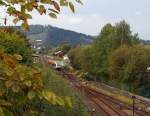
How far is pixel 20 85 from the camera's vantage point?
3225 mm

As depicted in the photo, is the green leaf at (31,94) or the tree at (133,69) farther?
the tree at (133,69)

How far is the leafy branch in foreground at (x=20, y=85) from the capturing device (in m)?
3.14

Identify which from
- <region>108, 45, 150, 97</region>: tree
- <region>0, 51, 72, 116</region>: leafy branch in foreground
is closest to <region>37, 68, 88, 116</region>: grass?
<region>0, 51, 72, 116</region>: leafy branch in foreground

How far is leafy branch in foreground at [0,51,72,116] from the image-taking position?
314 centimetres

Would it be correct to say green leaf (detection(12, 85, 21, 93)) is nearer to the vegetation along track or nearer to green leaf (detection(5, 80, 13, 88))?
green leaf (detection(5, 80, 13, 88))

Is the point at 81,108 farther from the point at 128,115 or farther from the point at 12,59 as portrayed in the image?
the point at 12,59

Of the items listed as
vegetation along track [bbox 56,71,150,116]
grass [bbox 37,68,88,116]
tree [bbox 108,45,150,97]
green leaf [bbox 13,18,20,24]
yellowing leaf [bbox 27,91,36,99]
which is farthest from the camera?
tree [bbox 108,45,150,97]

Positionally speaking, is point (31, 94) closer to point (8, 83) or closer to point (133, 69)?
point (8, 83)

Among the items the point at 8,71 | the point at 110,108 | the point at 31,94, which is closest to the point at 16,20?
the point at 8,71

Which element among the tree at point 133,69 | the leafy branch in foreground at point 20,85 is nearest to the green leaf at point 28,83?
the leafy branch in foreground at point 20,85

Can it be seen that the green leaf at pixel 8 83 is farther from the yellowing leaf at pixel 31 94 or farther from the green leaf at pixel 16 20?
the green leaf at pixel 16 20

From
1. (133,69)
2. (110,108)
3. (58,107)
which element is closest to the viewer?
(58,107)

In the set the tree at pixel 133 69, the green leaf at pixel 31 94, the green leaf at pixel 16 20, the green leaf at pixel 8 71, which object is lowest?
the tree at pixel 133 69

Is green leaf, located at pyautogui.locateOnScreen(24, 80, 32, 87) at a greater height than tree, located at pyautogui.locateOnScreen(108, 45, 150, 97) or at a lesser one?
greater
